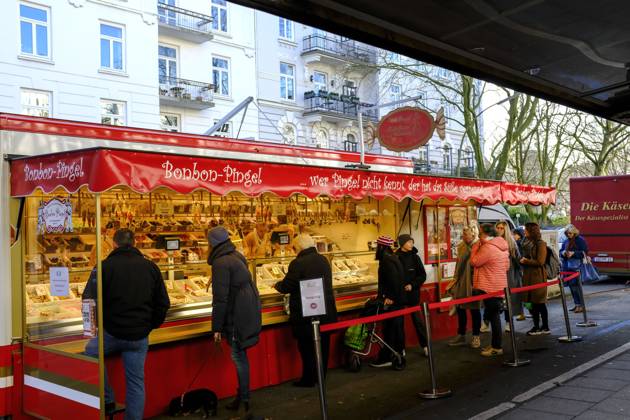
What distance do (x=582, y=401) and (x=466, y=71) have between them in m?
3.75

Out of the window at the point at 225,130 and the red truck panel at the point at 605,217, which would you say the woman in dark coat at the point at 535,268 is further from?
the window at the point at 225,130

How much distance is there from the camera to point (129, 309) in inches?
202

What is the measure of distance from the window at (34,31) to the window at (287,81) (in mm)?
10794

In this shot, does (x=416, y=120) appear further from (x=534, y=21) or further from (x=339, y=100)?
(x=339, y=100)

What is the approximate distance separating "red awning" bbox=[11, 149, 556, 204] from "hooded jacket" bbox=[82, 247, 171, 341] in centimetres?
74

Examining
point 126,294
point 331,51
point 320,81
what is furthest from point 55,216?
Result: point 320,81

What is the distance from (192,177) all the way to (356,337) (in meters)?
3.45

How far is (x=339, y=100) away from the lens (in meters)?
28.7

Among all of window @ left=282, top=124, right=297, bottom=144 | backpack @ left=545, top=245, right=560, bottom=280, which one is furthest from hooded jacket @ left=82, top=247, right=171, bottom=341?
window @ left=282, top=124, right=297, bottom=144

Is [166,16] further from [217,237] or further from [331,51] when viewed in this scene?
[217,237]

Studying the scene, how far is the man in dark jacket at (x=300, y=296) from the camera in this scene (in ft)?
22.6

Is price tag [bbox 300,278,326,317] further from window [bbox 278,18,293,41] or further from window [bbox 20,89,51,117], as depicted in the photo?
window [bbox 278,18,293,41]

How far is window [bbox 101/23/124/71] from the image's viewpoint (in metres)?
20.7

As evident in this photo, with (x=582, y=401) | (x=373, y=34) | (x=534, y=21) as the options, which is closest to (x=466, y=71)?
(x=534, y=21)
